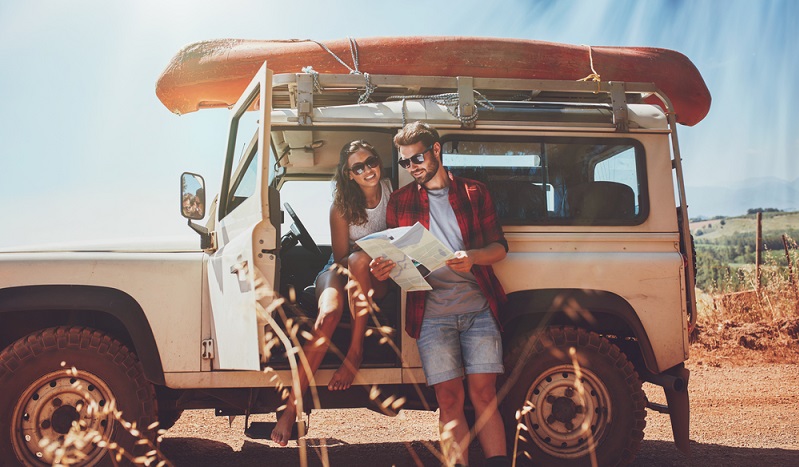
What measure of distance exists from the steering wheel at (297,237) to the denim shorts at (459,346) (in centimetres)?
124

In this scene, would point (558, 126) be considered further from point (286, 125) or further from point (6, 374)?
point (6, 374)

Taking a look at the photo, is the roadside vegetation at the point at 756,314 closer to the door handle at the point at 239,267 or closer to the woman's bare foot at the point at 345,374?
the woman's bare foot at the point at 345,374

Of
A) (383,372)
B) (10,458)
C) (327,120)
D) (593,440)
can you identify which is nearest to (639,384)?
(593,440)

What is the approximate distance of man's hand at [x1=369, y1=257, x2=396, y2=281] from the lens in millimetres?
3598

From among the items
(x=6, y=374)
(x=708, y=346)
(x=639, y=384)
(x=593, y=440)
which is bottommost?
(x=708, y=346)

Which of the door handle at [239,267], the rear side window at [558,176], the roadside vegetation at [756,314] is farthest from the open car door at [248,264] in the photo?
the roadside vegetation at [756,314]

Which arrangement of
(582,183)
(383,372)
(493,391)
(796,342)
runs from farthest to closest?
(796,342) → (582,183) → (383,372) → (493,391)

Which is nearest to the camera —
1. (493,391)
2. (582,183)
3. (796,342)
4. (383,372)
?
(493,391)

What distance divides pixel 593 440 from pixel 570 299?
89 centimetres

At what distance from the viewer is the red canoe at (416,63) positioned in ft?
15.3

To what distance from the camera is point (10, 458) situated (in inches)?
150

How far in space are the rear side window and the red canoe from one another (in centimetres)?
69

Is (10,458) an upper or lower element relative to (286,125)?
lower

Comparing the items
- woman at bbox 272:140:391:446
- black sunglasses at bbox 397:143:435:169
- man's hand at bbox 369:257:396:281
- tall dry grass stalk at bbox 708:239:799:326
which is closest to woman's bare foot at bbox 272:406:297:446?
woman at bbox 272:140:391:446
